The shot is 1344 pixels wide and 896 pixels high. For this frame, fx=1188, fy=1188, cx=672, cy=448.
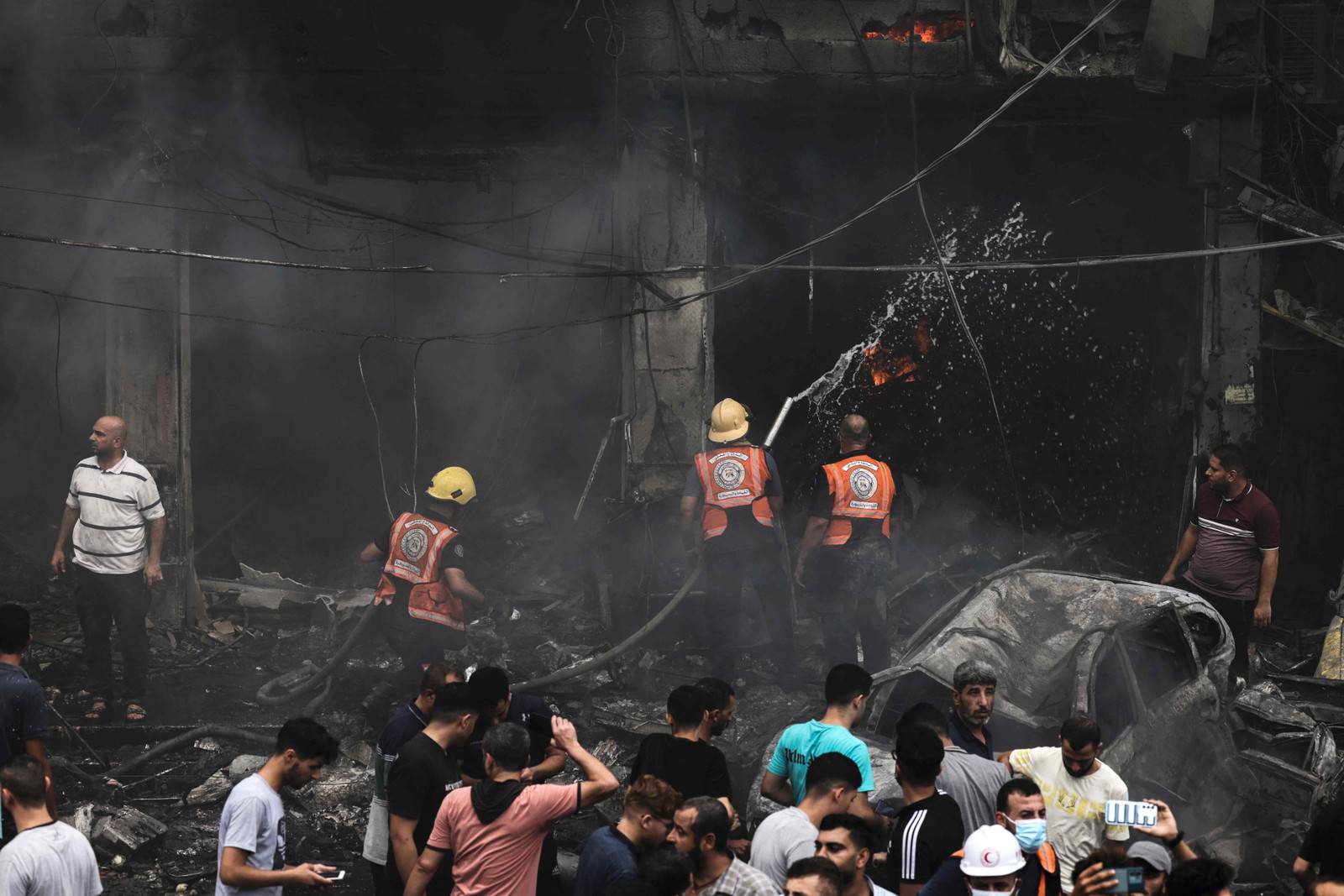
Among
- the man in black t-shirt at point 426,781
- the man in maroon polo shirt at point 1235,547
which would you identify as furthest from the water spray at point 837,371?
the man in black t-shirt at point 426,781

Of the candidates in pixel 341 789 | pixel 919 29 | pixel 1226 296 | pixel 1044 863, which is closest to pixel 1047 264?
pixel 1226 296

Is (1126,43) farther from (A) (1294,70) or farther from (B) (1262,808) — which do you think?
(B) (1262,808)

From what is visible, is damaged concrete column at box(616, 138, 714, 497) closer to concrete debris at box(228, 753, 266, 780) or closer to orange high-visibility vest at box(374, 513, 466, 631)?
orange high-visibility vest at box(374, 513, 466, 631)

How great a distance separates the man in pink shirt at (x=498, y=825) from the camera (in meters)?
4.16

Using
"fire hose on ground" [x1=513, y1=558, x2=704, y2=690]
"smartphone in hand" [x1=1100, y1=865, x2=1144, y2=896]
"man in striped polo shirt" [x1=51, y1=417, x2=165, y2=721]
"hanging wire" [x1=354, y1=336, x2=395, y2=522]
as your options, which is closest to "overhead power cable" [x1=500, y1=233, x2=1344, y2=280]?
"fire hose on ground" [x1=513, y1=558, x2=704, y2=690]

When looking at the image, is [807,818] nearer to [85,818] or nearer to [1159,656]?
[1159,656]

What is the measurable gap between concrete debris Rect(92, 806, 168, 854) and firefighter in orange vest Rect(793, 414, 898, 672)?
456 centimetres

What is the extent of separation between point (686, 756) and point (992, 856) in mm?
1386

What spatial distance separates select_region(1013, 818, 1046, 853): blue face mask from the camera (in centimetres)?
389

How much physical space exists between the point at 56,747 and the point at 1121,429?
31.8ft

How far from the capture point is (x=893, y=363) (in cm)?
1243

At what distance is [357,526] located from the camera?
1298 cm

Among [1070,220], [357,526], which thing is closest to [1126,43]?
[1070,220]

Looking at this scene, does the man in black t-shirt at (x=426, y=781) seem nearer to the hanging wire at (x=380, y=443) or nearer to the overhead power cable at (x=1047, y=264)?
the overhead power cable at (x=1047, y=264)
